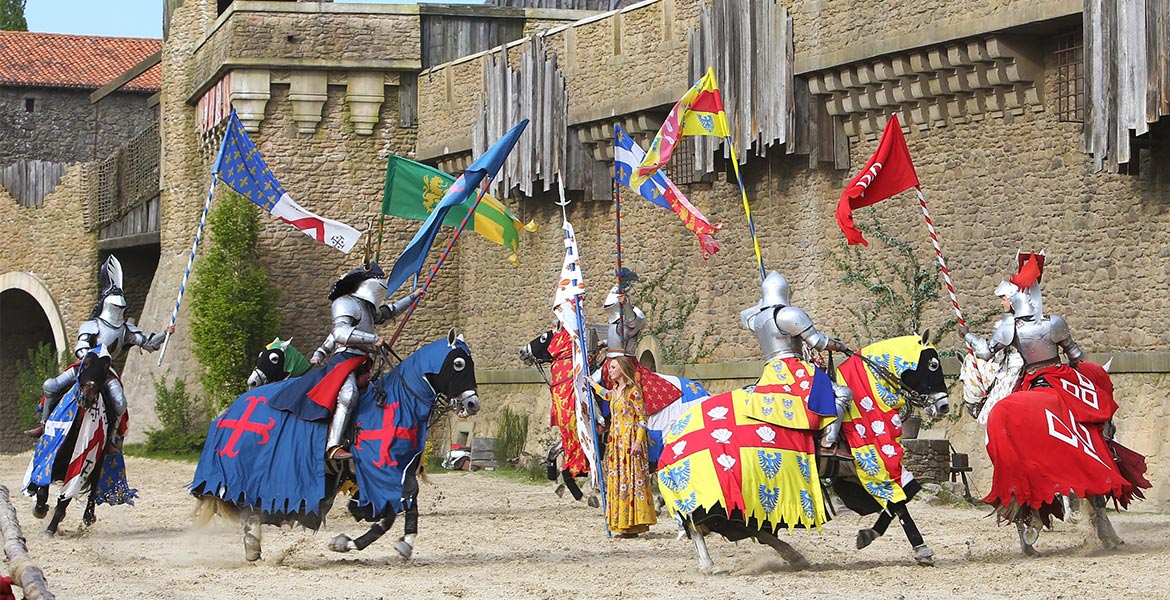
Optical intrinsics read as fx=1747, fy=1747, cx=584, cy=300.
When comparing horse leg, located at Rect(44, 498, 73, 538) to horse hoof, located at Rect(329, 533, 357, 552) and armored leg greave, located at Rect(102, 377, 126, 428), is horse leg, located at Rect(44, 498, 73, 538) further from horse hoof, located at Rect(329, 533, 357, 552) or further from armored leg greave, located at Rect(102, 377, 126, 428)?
horse hoof, located at Rect(329, 533, 357, 552)

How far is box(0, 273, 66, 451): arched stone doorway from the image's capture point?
108 ft

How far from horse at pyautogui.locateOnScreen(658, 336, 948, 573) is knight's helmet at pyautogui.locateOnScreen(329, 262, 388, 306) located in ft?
6.86

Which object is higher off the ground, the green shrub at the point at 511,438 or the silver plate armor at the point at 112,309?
the silver plate armor at the point at 112,309

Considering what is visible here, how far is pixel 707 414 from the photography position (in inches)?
356

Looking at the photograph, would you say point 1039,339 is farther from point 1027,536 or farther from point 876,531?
point 876,531

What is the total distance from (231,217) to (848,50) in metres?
10.7

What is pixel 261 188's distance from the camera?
548 inches

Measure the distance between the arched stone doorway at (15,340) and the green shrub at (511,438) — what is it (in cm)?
1333

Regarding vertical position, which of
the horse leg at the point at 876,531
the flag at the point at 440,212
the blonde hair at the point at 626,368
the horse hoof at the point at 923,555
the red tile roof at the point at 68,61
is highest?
the red tile roof at the point at 68,61

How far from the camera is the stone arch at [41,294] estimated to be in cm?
3070

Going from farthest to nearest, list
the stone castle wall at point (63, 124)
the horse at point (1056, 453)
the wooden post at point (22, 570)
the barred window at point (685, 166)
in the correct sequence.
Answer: the stone castle wall at point (63, 124)
the barred window at point (685, 166)
the horse at point (1056, 453)
the wooden post at point (22, 570)

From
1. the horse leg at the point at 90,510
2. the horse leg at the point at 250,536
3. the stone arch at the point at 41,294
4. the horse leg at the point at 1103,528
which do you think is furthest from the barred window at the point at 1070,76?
the stone arch at the point at 41,294

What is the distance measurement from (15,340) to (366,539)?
26.1 m

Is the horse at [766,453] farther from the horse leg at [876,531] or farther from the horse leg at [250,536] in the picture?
the horse leg at [250,536]
